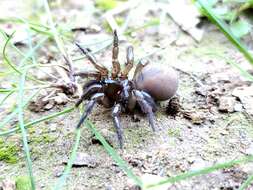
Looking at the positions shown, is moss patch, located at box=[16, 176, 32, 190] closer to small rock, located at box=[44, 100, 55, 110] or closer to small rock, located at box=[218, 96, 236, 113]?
small rock, located at box=[44, 100, 55, 110]

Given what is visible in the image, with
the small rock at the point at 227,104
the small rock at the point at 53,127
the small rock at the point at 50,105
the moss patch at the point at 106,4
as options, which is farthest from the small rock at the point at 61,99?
the moss patch at the point at 106,4

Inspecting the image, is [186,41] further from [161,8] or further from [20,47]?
[20,47]

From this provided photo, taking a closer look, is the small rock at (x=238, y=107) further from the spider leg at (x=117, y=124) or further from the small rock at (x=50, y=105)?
the small rock at (x=50, y=105)

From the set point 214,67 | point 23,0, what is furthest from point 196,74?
point 23,0

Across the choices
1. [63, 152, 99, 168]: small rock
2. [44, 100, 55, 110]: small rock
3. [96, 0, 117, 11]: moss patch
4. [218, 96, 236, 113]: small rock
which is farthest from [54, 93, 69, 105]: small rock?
[96, 0, 117, 11]: moss patch

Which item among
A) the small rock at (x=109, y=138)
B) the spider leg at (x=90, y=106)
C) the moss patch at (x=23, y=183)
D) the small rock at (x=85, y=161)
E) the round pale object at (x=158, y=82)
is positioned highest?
the round pale object at (x=158, y=82)

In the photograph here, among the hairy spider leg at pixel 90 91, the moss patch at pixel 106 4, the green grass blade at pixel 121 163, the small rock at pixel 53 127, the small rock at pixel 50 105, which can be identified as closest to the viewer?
the green grass blade at pixel 121 163

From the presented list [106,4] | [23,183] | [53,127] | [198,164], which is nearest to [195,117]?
[198,164]
